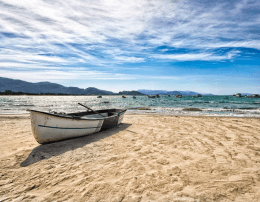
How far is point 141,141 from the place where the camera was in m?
7.45

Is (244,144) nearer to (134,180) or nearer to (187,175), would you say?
(187,175)

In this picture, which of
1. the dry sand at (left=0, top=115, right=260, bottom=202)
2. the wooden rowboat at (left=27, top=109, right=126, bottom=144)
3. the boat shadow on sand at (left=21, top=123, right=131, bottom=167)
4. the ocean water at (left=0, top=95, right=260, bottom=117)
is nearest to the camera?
the dry sand at (left=0, top=115, right=260, bottom=202)

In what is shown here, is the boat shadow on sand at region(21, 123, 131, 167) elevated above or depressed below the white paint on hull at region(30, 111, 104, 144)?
below

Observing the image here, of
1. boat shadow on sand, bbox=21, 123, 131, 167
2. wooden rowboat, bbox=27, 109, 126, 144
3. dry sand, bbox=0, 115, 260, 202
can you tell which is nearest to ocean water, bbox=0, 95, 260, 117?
wooden rowboat, bbox=27, 109, 126, 144

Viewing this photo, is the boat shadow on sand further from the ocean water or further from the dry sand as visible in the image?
the ocean water

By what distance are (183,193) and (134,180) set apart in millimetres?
1294

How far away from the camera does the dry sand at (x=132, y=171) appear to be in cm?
341

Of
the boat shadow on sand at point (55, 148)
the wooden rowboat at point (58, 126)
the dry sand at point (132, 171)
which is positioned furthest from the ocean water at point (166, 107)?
the dry sand at point (132, 171)

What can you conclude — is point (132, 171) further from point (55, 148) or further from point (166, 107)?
point (166, 107)

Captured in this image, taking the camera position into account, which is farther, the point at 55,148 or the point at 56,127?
the point at 56,127

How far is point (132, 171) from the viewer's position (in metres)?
4.46

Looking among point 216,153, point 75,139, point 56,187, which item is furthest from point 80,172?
point 216,153

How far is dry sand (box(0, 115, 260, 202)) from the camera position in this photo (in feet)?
11.2

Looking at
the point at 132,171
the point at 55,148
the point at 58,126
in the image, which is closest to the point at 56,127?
the point at 58,126
